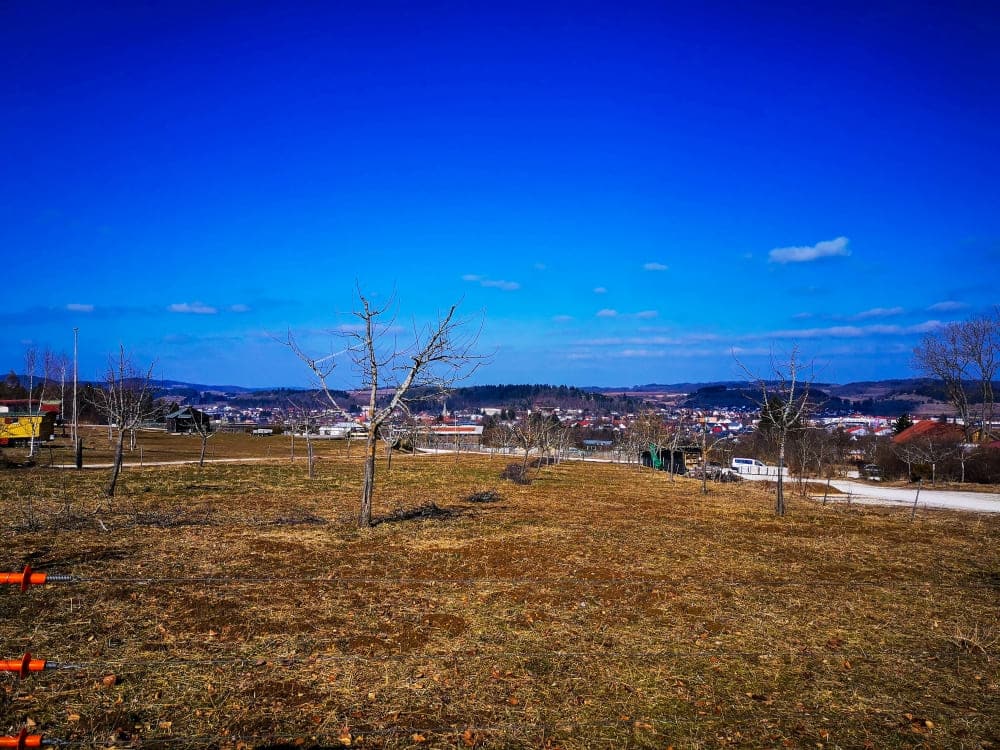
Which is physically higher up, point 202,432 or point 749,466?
point 202,432

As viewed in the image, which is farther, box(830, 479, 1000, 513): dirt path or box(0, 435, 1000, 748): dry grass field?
box(830, 479, 1000, 513): dirt path

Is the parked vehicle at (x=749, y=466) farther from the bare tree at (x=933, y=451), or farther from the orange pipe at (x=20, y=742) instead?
the orange pipe at (x=20, y=742)

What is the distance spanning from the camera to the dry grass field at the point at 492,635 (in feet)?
16.5

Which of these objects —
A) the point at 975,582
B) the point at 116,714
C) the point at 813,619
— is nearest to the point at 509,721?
the point at 116,714

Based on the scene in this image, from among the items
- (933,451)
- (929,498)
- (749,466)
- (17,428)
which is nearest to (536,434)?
(749,466)

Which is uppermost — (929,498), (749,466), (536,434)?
(536,434)

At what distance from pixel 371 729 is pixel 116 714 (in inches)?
75.9

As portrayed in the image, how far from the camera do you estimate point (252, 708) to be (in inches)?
203

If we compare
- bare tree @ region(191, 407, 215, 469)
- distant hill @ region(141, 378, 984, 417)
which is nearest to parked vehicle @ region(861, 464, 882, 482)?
bare tree @ region(191, 407, 215, 469)

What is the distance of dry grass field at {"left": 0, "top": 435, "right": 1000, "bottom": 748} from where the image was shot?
16.5ft

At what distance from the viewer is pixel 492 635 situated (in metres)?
6.96

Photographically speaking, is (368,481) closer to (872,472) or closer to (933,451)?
(933,451)

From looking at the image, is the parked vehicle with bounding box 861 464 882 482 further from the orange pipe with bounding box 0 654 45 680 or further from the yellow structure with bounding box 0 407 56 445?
the yellow structure with bounding box 0 407 56 445

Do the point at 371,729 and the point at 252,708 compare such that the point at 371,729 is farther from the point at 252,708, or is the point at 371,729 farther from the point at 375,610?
the point at 375,610
